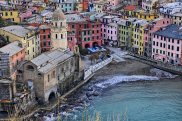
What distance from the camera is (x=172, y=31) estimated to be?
74438 mm

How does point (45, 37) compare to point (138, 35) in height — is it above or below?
above

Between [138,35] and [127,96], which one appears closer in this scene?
[127,96]

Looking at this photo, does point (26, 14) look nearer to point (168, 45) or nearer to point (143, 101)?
point (168, 45)

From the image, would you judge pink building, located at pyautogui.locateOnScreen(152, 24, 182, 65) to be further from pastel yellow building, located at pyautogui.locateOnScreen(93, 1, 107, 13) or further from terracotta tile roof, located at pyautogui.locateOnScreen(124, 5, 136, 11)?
pastel yellow building, located at pyautogui.locateOnScreen(93, 1, 107, 13)

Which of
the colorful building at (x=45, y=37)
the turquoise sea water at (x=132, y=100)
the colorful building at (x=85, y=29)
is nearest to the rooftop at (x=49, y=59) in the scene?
the turquoise sea water at (x=132, y=100)

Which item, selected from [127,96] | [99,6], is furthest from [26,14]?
[127,96]

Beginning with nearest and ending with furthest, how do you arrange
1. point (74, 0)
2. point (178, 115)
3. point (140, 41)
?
point (178, 115) < point (140, 41) < point (74, 0)

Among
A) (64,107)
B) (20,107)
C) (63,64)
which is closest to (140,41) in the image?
(63,64)

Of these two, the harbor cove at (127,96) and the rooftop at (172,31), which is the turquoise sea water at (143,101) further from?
the rooftop at (172,31)

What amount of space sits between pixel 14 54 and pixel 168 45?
25.9 m

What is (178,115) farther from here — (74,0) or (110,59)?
(74,0)

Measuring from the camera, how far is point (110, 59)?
7550 centimetres

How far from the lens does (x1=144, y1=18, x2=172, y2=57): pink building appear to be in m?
76.6

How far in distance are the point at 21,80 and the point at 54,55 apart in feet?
21.3
